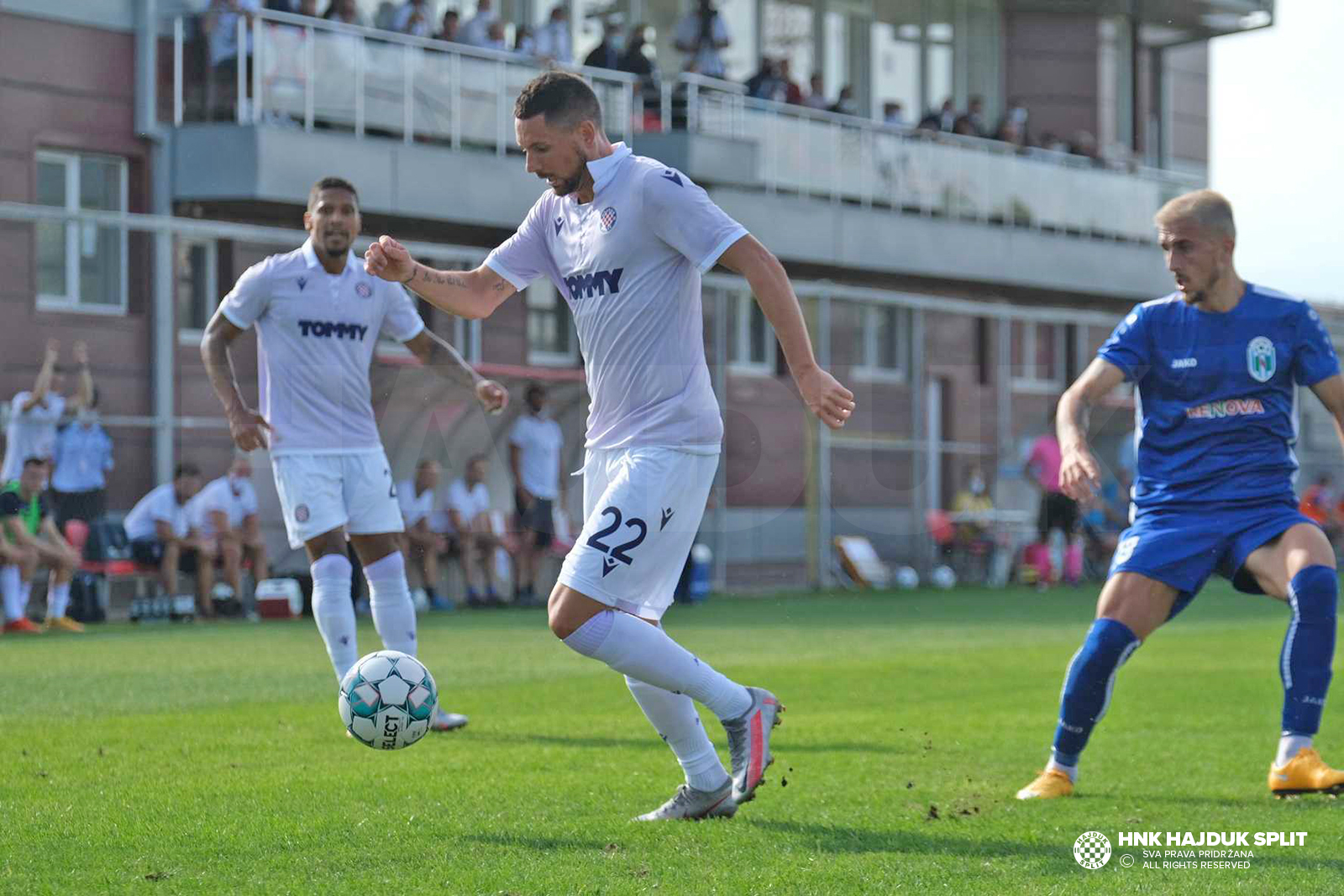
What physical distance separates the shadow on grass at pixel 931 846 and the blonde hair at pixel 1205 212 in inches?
89.0

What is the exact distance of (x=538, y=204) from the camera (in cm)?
622

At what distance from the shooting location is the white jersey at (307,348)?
28.6ft

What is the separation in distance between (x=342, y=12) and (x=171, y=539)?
8.20 metres

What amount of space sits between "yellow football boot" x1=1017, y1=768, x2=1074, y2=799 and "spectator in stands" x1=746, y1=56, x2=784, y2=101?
74.9ft

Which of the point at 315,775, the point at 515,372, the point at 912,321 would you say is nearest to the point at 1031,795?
the point at 315,775

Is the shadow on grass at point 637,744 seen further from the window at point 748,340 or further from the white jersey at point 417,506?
the window at point 748,340

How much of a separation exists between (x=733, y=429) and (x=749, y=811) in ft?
62.6

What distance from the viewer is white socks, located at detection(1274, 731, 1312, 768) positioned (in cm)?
661

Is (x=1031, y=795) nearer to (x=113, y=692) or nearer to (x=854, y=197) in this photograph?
(x=113, y=692)

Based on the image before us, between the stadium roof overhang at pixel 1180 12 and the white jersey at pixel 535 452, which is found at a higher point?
the stadium roof overhang at pixel 1180 12

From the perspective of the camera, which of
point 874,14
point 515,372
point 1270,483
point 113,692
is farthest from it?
point 874,14

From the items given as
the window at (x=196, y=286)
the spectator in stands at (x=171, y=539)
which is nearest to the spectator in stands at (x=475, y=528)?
the spectator in stands at (x=171, y=539)

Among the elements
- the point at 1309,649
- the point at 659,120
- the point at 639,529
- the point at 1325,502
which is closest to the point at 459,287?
the point at 639,529

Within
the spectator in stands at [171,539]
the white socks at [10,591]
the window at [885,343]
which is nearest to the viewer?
the white socks at [10,591]
